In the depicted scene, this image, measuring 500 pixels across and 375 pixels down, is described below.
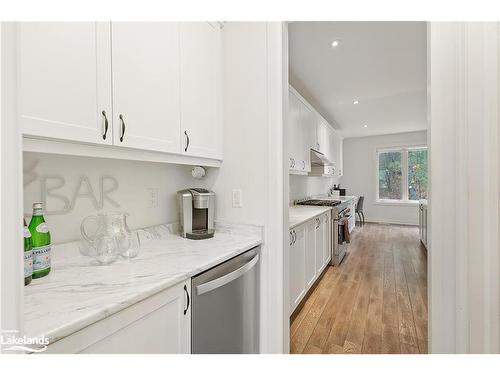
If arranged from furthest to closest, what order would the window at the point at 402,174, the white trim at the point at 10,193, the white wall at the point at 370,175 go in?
the white wall at the point at 370,175, the window at the point at 402,174, the white trim at the point at 10,193

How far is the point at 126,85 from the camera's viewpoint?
3.31ft

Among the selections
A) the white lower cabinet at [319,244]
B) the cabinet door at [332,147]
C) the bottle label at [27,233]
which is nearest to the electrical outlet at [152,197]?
the bottle label at [27,233]

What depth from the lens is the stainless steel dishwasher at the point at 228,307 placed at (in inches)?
37.9

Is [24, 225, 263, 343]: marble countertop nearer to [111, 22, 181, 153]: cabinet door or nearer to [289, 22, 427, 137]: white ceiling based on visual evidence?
[111, 22, 181, 153]: cabinet door

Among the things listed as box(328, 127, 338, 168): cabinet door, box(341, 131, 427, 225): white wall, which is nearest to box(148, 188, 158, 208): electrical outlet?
box(328, 127, 338, 168): cabinet door

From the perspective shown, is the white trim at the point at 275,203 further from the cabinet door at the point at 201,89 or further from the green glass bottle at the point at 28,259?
the green glass bottle at the point at 28,259

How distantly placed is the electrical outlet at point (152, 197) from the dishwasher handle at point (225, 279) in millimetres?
706

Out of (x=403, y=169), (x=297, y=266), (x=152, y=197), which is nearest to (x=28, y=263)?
(x=152, y=197)

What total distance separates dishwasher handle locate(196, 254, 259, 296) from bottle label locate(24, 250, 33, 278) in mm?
560

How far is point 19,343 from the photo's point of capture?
37 centimetres

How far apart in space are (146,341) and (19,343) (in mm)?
471

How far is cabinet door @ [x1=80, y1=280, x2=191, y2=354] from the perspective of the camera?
68cm

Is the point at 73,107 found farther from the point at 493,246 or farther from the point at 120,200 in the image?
the point at 493,246

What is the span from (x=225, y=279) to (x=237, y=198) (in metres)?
0.56
